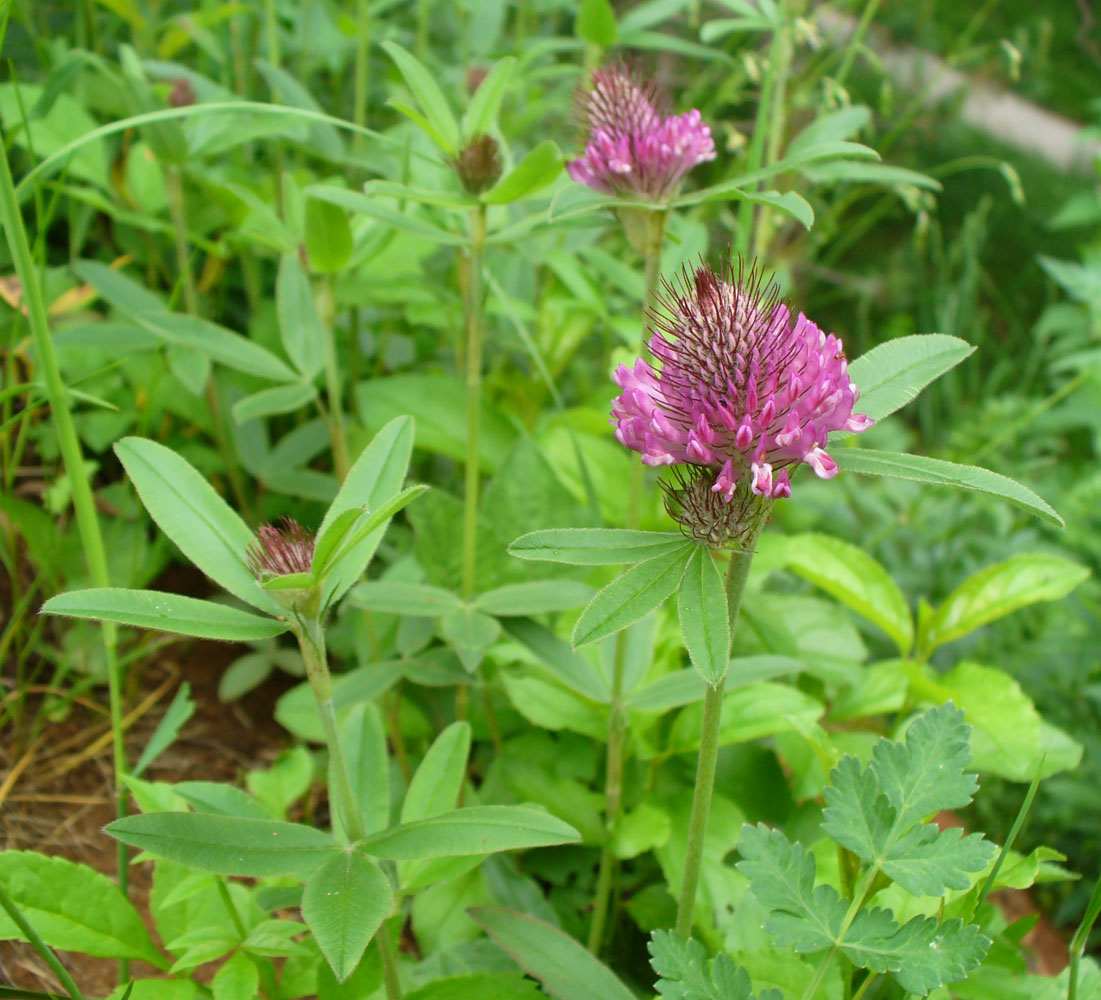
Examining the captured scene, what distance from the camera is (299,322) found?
4.54 ft

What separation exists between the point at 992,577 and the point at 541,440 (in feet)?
2.39

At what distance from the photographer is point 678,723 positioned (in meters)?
1.24

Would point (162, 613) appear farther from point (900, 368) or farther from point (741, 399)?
point (900, 368)

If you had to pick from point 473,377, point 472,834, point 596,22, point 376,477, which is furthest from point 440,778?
point 596,22

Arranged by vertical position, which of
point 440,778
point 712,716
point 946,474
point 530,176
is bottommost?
point 440,778

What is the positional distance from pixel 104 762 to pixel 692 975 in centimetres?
103

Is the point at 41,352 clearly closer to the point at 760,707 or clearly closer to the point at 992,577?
the point at 760,707

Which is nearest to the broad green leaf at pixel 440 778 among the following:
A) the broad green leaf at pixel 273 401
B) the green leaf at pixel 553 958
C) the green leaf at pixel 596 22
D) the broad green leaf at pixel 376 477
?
the green leaf at pixel 553 958

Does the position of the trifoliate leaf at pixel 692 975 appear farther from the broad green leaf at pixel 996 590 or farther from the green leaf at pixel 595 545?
the broad green leaf at pixel 996 590

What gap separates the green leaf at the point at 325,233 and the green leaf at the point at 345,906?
2.31 ft

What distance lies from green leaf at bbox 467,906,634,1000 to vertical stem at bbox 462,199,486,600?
398 millimetres

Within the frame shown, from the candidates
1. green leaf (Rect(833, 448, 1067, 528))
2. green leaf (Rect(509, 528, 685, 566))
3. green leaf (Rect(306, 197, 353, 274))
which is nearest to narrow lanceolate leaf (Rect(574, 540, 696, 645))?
green leaf (Rect(509, 528, 685, 566))

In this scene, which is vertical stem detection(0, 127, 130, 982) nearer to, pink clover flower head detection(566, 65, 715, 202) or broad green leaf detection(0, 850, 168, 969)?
broad green leaf detection(0, 850, 168, 969)

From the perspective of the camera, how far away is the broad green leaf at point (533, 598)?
3.88 feet
